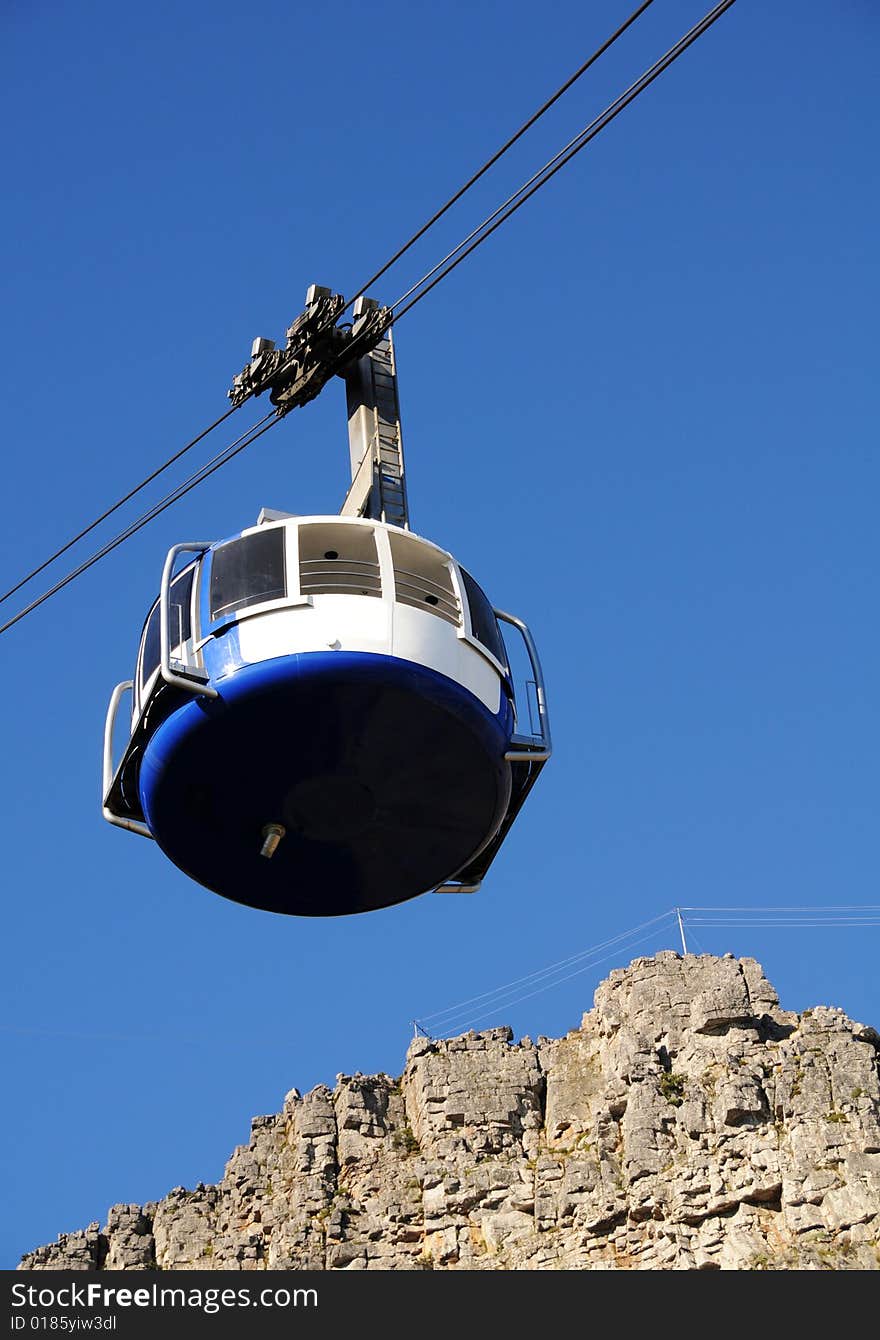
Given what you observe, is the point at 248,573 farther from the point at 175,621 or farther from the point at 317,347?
the point at 317,347

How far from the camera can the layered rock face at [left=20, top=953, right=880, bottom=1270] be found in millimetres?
67938

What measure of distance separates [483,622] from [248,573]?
2.59 meters

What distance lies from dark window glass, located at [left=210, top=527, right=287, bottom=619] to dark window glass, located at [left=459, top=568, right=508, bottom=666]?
207 centimetres

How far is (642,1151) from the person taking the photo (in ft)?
233

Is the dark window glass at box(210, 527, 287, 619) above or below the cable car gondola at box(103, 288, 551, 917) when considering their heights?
above

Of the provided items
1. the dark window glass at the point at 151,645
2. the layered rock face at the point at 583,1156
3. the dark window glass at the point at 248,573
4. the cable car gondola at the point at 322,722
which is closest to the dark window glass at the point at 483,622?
the cable car gondola at the point at 322,722

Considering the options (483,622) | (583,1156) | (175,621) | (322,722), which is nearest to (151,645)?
(175,621)

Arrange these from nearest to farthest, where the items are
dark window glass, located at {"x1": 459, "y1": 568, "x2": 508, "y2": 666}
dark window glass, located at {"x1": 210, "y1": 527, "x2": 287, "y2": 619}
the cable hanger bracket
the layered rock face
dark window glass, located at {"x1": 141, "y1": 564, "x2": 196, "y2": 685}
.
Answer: dark window glass, located at {"x1": 210, "y1": 527, "x2": 287, "y2": 619}, dark window glass, located at {"x1": 141, "y1": 564, "x2": 196, "y2": 685}, dark window glass, located at {"x1": 459, "y1": 568, "x2": 508, "y2": 666}, the cable hanger bracket, the layered rock face

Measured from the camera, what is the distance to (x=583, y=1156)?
240 ft

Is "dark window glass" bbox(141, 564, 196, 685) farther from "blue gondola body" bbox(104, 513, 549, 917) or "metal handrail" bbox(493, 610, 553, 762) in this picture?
"metal handrail" bbox(493, 610, 553, 762)

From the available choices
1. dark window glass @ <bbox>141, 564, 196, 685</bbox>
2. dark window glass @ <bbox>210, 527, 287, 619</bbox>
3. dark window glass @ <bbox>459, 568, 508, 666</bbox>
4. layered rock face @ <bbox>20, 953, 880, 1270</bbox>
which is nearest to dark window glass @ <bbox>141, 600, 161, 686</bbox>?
dark window glass @ <bbox>141, 564, 196, 685</bbox>
